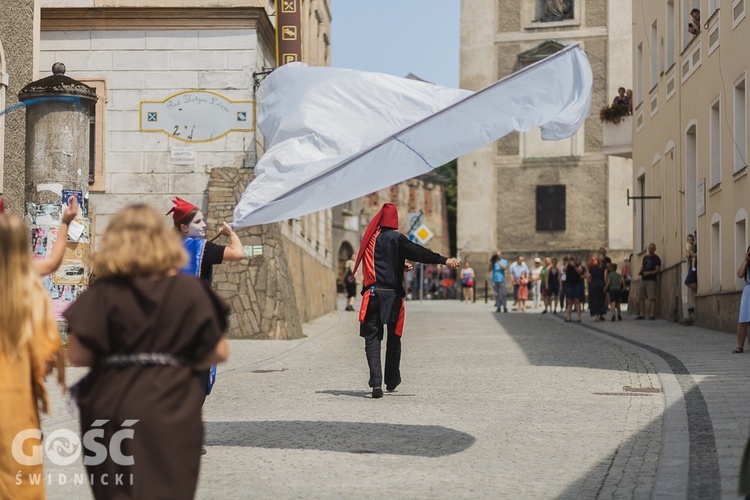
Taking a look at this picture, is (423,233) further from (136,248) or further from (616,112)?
(136,248)

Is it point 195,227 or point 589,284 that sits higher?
point 195,227

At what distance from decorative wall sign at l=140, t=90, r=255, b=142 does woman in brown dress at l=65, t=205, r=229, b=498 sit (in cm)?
1898

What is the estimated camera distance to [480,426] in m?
10.6

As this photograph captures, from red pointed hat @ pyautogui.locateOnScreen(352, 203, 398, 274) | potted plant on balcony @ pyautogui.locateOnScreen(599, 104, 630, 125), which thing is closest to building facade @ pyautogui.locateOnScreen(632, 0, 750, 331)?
potted plant on balcony @ pyautogui.locateOnScreen(599, 104, 630, 125)

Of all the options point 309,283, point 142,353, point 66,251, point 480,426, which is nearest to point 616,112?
point 309,283

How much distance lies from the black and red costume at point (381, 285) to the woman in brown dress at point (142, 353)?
7.69 meters

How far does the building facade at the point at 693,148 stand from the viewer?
77.0ft

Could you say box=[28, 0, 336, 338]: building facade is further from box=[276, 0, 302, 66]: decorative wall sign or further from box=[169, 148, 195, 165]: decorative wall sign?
box=[276, 0, 302, 66]: decorative wall sign

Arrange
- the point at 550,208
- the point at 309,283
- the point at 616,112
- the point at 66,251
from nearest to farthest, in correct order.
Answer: the point at 66,251
the point at 309,283
the point at 616,112
the point at 550,208

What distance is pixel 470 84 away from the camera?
180 ft

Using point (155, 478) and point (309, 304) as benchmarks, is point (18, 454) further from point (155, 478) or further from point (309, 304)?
point (309, 304)

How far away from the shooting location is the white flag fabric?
9500mm

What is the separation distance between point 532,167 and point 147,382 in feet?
165

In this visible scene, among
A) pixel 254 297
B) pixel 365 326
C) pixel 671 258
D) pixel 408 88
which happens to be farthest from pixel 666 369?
pixel 671 258
